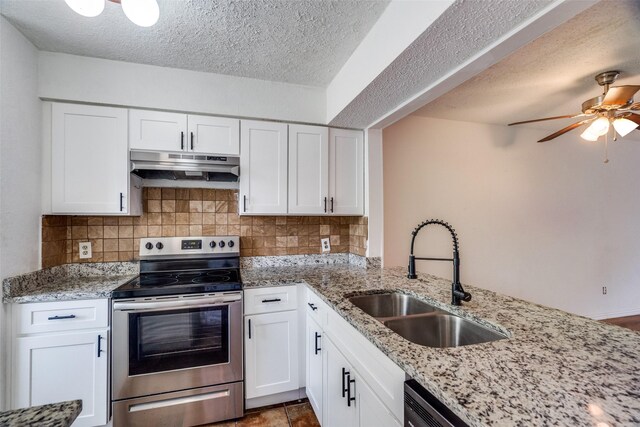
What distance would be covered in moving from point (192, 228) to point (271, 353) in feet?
3.83

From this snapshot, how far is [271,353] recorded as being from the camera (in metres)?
1.97

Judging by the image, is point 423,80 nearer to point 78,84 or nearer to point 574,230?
point 78,84

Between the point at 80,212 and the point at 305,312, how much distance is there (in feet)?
5.52

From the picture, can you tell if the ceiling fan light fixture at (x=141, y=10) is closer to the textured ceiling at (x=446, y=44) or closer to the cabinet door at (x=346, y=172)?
the textured ceiling at (x=446, y=44)

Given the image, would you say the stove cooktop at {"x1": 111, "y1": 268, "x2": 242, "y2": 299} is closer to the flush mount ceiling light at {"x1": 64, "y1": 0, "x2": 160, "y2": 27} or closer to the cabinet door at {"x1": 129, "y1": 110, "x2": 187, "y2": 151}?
the cabinet door at {"x1": 129, "y1": 110, "x2": 187, "y2": 151}

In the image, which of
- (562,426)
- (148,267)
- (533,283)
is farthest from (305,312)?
(533,283)

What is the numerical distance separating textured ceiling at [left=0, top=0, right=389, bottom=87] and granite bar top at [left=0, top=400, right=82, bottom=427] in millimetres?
1696

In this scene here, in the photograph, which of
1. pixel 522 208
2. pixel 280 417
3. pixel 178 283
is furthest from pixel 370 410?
pixel 522 208

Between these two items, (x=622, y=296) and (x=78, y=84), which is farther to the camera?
(x=622, y=296)

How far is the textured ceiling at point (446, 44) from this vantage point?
40.0 inches

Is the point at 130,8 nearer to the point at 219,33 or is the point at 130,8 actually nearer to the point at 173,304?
the point at 219,33

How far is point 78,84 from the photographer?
1884mm

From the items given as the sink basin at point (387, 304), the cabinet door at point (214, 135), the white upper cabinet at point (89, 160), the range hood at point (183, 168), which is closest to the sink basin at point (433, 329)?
the sink basin at point (387, 304)

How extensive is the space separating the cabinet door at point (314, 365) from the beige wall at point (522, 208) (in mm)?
1110
